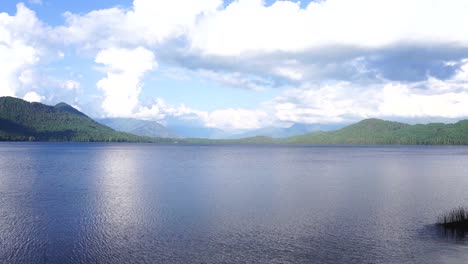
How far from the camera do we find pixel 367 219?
35906 millimetres

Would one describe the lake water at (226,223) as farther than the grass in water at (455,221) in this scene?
No

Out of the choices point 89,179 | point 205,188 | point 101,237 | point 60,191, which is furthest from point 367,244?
point 89,179

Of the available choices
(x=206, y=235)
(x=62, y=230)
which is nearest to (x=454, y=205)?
(x=206, y=235)

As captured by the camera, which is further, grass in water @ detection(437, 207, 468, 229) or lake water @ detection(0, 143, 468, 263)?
grass in water @ detection(437, 207, 468, 229)

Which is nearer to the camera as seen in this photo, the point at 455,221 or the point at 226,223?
the point at 455,221

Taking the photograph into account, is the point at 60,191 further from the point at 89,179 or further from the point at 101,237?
the point at 101,237

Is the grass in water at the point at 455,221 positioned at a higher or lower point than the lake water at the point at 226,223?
higher

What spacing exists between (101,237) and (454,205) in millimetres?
38537

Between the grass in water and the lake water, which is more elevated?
the grass in water

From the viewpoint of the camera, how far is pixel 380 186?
60000mm

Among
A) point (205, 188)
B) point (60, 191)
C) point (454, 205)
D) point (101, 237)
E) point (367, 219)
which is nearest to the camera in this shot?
point (101, 237)

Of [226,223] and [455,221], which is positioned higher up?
[455,221]

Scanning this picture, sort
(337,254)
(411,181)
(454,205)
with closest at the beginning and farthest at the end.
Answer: (337,254) → (454,205) → (411,181)

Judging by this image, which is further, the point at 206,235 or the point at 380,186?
the point at 380,186
